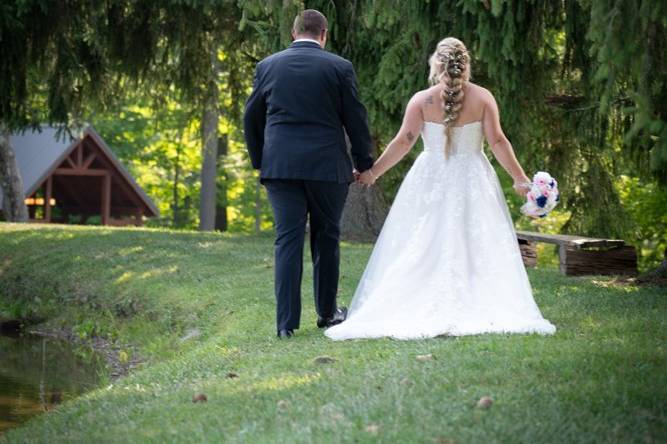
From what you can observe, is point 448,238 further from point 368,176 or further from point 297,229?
point 297,229

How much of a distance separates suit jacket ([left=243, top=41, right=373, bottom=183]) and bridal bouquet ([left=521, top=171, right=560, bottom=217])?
4.72 ft

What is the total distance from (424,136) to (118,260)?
335 inches

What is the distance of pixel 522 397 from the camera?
18.4 feet

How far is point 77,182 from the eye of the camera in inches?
1655

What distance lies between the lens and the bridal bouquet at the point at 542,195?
8391mm

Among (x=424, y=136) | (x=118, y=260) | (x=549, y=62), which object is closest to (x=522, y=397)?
(x=424, y=136)

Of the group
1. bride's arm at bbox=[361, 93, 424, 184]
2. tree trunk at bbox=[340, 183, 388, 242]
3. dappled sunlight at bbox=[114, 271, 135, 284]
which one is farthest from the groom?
tree trunk at bbox=[340, 183, 388, 242]

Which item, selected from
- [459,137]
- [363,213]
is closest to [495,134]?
[459,137]

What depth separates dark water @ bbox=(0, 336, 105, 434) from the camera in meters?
8.83

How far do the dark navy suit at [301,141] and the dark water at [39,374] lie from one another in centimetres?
226

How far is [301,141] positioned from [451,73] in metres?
1.17

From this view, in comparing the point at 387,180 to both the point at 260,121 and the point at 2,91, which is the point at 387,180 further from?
the point at 260,121

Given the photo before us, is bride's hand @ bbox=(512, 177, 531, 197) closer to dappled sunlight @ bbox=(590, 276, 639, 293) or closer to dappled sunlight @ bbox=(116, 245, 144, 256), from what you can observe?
dappled sunlight @ bbox=(590, 276, 639, 293)

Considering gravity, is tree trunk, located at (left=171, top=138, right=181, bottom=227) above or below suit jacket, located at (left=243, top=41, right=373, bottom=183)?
below
